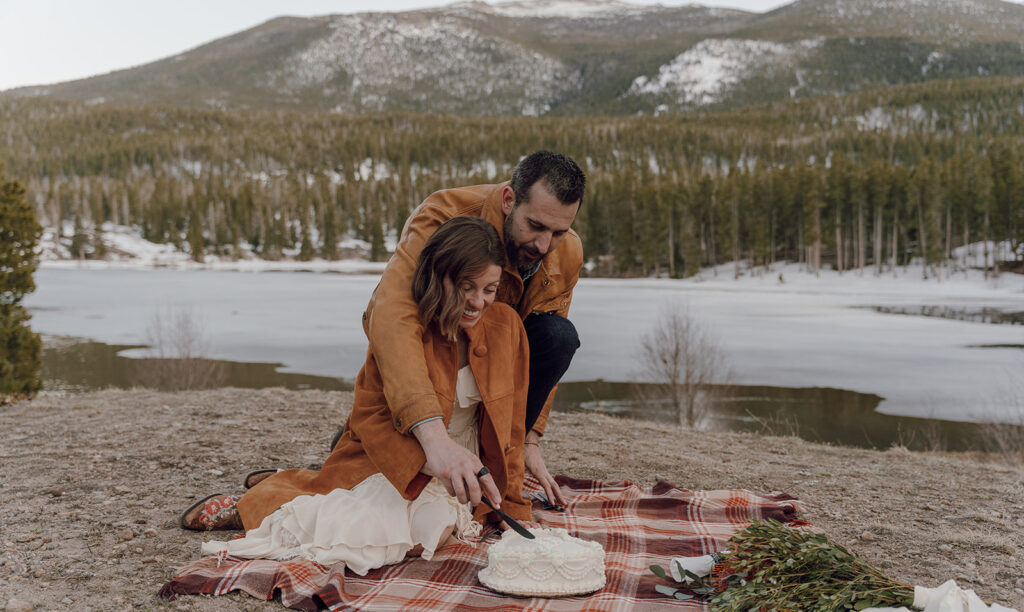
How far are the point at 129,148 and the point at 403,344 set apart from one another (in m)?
142

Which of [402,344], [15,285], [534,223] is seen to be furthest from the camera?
[15,285]

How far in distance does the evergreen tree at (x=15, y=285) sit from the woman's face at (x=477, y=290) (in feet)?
27.3

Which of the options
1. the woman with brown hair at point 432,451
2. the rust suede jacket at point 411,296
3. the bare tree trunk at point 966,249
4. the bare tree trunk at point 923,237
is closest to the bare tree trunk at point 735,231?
the bare tree trunk at point 923,237

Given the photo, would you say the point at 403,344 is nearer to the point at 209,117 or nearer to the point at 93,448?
the point at 93,448

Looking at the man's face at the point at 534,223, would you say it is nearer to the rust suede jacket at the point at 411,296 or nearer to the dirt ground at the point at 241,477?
the rust suede jacket at the point at 411,296

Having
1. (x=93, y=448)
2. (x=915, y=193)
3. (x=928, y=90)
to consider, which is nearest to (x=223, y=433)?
(x=93, y=448)

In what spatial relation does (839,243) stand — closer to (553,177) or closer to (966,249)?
(966,249)

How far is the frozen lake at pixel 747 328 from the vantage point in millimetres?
18406

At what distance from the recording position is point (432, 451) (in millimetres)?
3125

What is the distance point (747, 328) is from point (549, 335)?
80.3 feet

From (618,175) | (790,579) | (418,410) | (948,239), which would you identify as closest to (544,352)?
(418,410)

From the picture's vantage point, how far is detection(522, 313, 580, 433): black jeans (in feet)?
13.8

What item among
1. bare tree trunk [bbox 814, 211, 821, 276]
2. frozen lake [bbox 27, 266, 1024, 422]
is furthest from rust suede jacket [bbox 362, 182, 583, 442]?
bare tree trunk [bbox 814, 211, 821, 276]

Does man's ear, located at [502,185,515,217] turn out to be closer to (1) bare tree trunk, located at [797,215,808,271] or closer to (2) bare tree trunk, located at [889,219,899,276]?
(2) bare tree trunk, located at [889,219,899,276]
